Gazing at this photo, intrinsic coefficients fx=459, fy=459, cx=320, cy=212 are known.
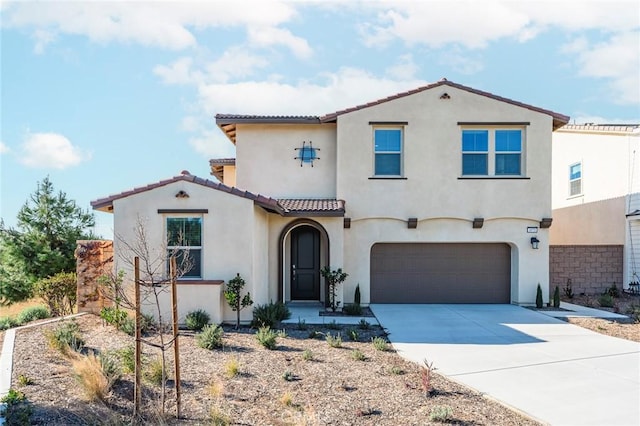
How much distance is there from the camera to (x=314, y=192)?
15.7m

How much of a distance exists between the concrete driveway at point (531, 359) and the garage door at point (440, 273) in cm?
155

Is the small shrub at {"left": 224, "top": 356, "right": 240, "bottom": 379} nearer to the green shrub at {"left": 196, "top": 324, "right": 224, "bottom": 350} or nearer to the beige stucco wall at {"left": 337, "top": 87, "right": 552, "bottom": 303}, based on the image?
the green shrub at {"left": 196, "top": 324, "right": 224, "bottom": 350}

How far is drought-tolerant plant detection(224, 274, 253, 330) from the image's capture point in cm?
1147

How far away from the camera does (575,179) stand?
21.0 m

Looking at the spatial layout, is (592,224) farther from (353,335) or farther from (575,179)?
(353,335)

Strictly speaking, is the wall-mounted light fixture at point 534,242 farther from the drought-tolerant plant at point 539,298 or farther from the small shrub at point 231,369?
the small shrub at point 231,369

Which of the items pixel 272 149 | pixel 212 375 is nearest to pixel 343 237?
pixel 272 149

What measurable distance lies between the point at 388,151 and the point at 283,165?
359 centimetres

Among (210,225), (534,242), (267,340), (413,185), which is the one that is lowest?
(267,340)

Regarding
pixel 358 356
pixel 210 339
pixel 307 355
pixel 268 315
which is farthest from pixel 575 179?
pixel 210 339

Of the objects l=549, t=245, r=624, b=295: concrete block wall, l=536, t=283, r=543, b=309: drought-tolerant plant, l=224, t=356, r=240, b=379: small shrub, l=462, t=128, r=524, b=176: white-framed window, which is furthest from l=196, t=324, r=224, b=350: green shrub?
l=549, t=245, r=624, b=295: concrete block wall

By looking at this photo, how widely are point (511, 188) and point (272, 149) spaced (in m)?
8.15

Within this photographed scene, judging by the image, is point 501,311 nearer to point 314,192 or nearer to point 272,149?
point 314,192

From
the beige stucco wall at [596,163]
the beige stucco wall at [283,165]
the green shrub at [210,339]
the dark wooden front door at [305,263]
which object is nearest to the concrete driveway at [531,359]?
the dark wooden front door at [305,263]
